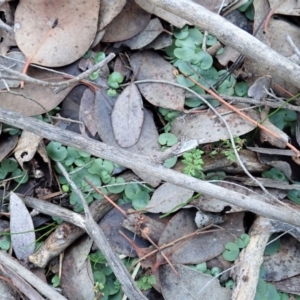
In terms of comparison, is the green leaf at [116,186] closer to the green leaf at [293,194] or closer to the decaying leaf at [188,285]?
the decaying leaf at [188,285]

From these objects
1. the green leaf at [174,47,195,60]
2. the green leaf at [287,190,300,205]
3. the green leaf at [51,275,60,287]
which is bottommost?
the green leaf at [51,275,60,287]

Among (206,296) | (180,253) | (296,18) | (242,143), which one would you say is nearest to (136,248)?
(180,253)

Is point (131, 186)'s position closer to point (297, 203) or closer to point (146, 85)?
point (146, 85)

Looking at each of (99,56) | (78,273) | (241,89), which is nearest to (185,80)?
(241,89)

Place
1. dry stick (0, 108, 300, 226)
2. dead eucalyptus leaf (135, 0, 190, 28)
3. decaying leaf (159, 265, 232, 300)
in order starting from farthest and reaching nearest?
1. dead eucalyptus leaf (135, 0, 190, 28)
2. decaying leaf (159, 265, 232, 300)
3. dry stick (0, 108, 300, 226)

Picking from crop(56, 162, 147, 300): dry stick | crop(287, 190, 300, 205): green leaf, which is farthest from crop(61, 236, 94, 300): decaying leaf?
crop(287, 190, 300, 205): green leaf

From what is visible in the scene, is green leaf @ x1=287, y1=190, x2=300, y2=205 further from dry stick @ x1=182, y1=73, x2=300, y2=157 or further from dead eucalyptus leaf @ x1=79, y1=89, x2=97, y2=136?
dead eucalyptus leaf @ x1=79, y1=89, x2=97, y2=136
